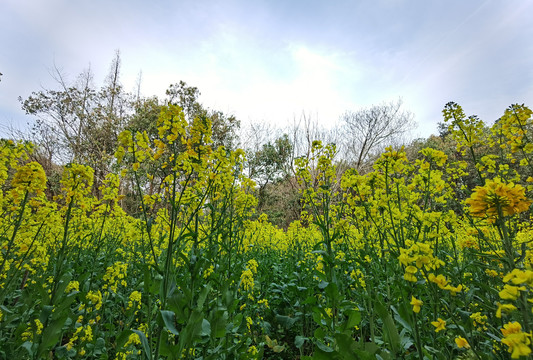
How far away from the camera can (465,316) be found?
56.9 inches

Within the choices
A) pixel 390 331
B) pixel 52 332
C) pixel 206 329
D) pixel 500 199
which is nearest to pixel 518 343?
pixel 500 199

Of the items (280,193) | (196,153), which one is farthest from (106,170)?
(196,153)

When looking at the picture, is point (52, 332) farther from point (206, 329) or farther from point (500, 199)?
point (500, 199)

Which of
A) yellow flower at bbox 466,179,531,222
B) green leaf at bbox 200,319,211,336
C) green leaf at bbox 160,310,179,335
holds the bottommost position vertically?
green leaf at bbox 200,319,211,336

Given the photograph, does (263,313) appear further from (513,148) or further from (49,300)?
(513,148)

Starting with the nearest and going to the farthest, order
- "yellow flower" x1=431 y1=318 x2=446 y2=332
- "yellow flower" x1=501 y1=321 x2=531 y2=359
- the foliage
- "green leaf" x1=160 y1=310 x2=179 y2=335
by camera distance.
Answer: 1. "yellow flower" x1=501 y1=321 x2=531 y2=359
2. "yellow flower" x1=431 y1=318 x2=446 y2=332
3. the foliage
4. "green leaf" x1=160 y1=310 x2=179 y2=335

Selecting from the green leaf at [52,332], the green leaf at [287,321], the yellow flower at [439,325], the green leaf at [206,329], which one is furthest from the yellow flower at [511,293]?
the green leaf at [287,321]

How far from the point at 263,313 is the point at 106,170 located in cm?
1470

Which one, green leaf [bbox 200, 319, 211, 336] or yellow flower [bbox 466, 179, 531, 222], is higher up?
yellow flower [bbox 466, 179, 531, 222]

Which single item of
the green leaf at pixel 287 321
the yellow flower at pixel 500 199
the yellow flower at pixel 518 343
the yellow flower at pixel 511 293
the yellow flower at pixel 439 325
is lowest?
the green leaf at pixel 287 321

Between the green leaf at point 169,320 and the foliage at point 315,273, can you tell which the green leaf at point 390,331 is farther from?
the green leaf at point 169,320

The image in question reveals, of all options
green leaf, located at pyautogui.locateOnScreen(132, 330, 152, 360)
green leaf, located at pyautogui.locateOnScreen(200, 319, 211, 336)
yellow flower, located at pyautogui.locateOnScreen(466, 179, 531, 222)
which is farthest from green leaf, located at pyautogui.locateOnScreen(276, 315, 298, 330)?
yellow flower, located at pyautogui.locateOnScreen(466, 179, 531, 222)

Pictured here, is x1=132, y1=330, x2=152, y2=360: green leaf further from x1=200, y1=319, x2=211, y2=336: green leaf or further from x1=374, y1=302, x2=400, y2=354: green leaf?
x1=374, y1=302, x2=400, y2=354: green leaf

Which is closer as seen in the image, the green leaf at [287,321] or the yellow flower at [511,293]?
the yellow flower at [511,293]
